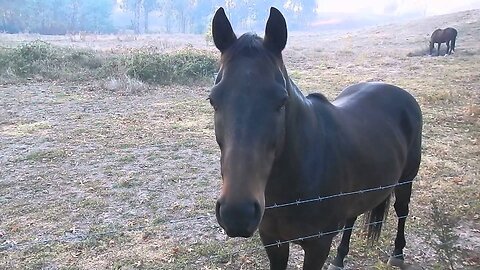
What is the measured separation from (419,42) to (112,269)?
82.8 feet

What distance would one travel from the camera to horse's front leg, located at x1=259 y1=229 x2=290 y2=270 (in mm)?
2326

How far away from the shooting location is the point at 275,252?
95.5 inches

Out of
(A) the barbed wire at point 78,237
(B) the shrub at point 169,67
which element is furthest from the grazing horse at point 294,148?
(B) the shrub at point 169,67

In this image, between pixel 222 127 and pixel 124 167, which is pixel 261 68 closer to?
Result: pixel 222 127

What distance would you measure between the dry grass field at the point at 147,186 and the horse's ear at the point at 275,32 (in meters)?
1.34

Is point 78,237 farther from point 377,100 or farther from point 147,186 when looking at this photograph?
point 377,100

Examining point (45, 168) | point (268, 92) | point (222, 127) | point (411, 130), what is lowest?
point (45, 168)

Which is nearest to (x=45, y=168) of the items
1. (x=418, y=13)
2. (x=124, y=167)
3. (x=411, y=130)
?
(x=124, y=167)

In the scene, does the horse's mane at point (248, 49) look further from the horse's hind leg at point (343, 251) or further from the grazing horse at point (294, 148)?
the horse's hind leg at point (343, 251)

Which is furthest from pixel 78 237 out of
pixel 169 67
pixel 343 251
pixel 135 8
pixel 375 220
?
pixel 135 8

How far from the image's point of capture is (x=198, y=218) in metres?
4.22

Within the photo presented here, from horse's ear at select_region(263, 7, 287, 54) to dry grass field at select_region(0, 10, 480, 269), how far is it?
134 cm

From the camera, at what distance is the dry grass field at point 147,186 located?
138 inches

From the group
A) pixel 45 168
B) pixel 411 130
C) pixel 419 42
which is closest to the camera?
pixel 411 130
